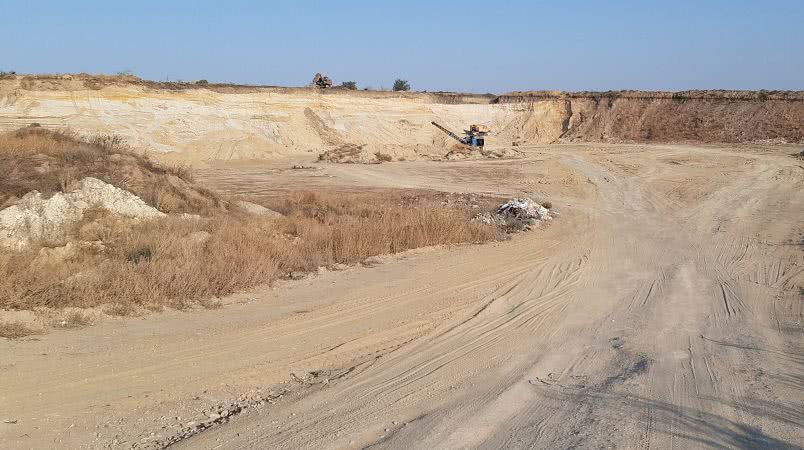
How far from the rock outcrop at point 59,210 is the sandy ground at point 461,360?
3716 mm

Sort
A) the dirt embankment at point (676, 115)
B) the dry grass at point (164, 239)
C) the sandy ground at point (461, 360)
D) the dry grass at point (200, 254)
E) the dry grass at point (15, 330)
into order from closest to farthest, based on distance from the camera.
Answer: the sandy ground at point (461, 360)
the dry grass at point (15, 330)
the dry grass at point (200, 254)
the dry grass at point (164, 239)
the dirt embankment at point (676, 115)

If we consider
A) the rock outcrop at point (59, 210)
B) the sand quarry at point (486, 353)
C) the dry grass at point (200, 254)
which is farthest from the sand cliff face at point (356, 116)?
the sand quarry at point (486, 353)

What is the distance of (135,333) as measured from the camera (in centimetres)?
880

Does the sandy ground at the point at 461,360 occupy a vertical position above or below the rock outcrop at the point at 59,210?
below

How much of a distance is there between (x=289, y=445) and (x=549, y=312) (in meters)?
5.43

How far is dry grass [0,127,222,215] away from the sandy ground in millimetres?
5007

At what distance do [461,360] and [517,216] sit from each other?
1203cm

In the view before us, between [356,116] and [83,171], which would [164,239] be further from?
[356,116]

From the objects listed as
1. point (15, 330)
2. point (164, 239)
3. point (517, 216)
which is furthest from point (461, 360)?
point (517, 216)

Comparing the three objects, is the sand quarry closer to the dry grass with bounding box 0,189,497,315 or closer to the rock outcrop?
the dry grass with bounding box 0,189,497,315

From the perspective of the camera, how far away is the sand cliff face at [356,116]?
40.1 metres

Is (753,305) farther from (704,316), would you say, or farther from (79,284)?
(79,284)

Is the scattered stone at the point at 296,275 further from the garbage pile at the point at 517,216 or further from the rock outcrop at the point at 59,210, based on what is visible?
the garbage pile at the point at 517,216

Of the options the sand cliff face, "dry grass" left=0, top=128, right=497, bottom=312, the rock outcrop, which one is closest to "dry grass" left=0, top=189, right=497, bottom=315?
"dry grass" left=0, top=128, right=497, bottom=312
